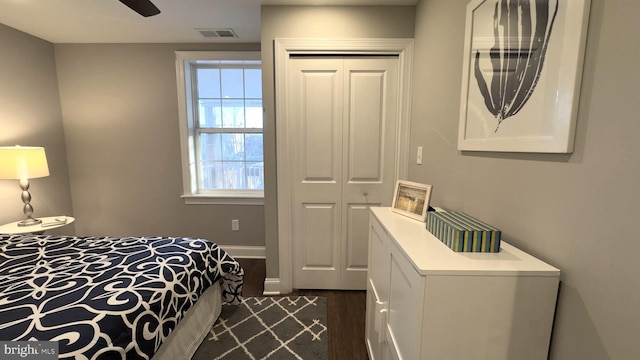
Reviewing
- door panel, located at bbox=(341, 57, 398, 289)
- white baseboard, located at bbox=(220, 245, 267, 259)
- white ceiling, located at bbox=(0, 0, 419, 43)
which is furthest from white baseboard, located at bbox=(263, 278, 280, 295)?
white ceiling, located at bbox=(0, 0, 419, 43)

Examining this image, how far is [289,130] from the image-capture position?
220 centimetres

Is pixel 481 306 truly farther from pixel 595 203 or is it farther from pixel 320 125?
pixel 320 125

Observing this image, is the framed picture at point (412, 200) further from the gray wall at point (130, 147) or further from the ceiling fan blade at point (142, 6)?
the gray wall at point (130, 147)

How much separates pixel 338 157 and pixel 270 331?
1.37 meters

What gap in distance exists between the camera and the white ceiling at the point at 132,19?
2.05 metres

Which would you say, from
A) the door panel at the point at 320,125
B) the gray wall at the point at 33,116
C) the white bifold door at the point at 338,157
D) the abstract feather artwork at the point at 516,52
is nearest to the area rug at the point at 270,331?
the white bifold door at the point at 338,157

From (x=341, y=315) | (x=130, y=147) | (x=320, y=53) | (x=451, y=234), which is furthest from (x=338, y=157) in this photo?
(x=130, y=147)

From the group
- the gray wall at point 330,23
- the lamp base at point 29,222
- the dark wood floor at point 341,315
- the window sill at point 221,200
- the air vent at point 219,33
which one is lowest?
the dark wood floor at point 341,315

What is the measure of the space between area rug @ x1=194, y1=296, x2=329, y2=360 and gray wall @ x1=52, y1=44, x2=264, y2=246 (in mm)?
1064

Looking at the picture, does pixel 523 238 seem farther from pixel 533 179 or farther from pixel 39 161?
pixel 39 161

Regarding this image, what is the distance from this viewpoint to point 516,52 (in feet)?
3.24

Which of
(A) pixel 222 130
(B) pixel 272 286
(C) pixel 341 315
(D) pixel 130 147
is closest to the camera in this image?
(C) pixel 341 315

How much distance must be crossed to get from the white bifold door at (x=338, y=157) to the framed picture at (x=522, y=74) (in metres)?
0.92

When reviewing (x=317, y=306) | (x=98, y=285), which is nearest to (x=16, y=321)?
(x=98, y=285)
